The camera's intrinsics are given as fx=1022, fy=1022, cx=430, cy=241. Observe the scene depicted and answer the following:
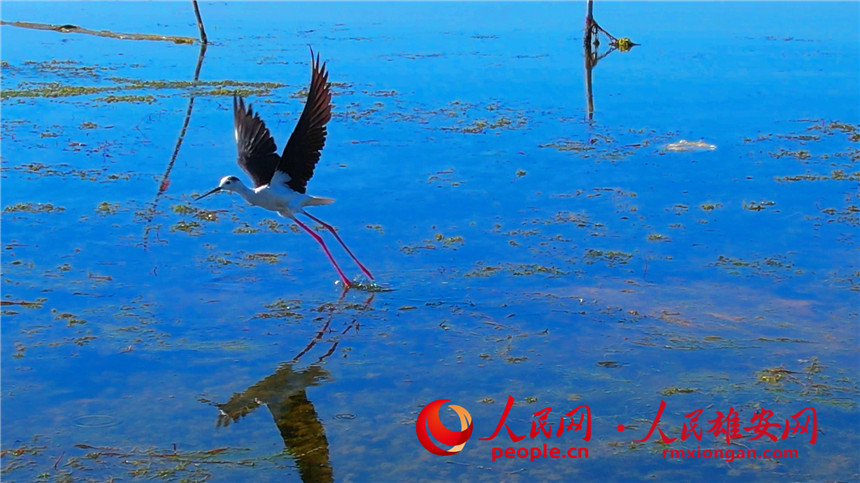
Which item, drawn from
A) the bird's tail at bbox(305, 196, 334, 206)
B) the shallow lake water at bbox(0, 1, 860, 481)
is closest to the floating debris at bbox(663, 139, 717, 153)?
the shallow lake water at bbox(0, 1, 860, 481)

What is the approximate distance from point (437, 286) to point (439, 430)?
7.01ft

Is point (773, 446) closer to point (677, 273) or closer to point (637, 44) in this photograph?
point (677, 273)

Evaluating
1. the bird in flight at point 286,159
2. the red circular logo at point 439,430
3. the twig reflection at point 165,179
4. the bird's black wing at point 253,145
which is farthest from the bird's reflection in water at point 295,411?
the twig reflection at point 165,179

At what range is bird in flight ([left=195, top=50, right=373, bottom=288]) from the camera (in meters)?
6.95

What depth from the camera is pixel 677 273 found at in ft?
24.2

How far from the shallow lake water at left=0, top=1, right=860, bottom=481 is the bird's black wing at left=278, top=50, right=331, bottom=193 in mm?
Answer: 737

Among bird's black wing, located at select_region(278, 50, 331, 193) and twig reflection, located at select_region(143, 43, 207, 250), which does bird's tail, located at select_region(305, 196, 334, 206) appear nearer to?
bird's black wing, located at select_region(278, 50, 331, 193)

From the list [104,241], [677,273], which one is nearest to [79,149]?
[104,241]

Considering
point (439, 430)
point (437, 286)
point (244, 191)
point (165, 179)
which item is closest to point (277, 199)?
point (244, 191)

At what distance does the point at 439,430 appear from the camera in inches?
199

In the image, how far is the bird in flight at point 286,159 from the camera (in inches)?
274

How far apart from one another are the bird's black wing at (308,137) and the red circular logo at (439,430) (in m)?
2.35

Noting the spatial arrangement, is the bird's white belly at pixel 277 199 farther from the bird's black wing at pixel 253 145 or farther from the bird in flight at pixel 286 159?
the bird's black wing at pixel 253 145

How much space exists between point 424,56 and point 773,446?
1541cm
